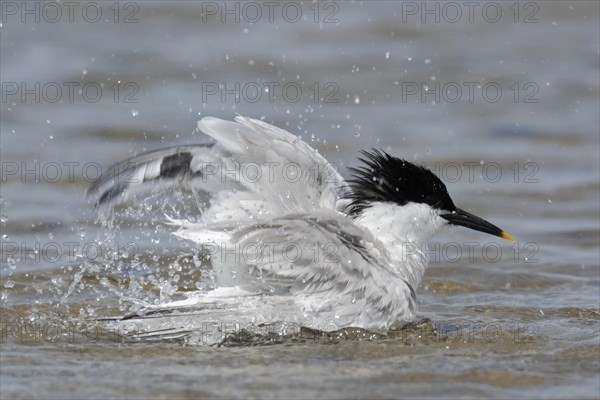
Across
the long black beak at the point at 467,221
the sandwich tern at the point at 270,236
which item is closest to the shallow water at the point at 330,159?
the sandwich tern at the point at 270,236

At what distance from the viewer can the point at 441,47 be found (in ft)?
39.7

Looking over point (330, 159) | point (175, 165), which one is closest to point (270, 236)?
point (175, 165)

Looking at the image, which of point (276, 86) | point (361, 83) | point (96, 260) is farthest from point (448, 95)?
point (96, 260)

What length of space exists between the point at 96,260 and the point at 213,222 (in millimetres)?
2024

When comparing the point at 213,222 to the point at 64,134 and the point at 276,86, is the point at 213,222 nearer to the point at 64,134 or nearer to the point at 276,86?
the point at 64,134

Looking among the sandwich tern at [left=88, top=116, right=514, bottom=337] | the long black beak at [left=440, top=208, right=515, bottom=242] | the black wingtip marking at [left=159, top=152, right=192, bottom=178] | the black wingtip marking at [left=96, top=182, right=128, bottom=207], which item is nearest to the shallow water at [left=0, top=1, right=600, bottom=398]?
the sandwich tern at [left=88, top=116, right=514, bottom=337]

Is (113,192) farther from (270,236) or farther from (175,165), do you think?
(270,236)

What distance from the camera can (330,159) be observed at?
9383mm

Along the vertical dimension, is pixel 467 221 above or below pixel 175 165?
below

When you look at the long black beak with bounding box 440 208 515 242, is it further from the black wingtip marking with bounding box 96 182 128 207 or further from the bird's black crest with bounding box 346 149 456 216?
the black wingtip marking with bounding box 96 182 128 207

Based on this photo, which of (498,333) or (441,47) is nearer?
(498,333)

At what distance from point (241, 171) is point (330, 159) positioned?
3.60m

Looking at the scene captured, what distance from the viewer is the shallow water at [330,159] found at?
17.5 feet

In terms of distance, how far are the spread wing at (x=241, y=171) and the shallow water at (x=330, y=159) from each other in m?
0.71
